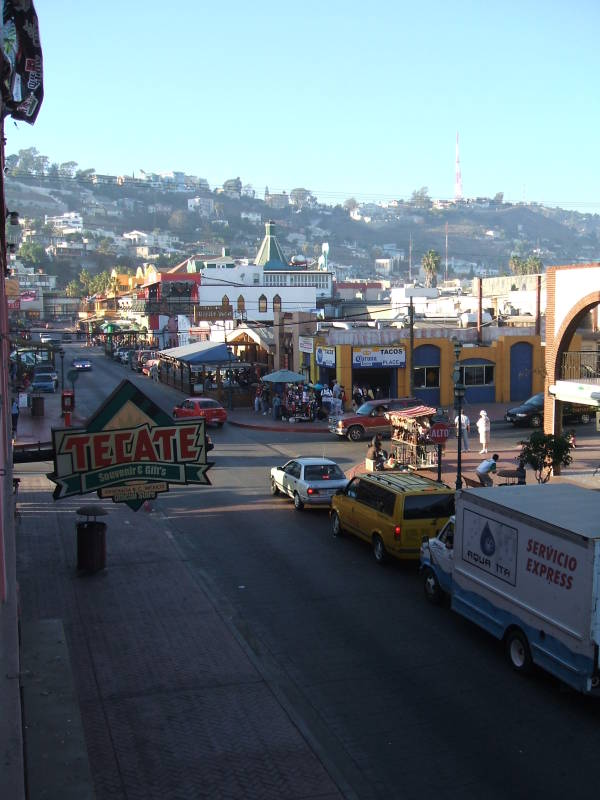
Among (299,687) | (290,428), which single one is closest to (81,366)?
(290,428)

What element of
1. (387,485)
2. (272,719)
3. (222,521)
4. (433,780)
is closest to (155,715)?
(272,719)

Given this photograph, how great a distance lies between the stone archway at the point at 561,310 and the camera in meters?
25.1

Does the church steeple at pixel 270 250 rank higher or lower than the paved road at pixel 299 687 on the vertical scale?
higher

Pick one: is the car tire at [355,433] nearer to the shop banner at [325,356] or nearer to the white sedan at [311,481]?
the shop banner at [325,356]

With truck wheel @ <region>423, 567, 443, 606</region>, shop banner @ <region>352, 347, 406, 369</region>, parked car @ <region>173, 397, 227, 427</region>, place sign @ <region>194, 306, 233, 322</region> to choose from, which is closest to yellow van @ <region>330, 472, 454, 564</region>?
truck wheel @ <region>423, 567, 443, 606</region>


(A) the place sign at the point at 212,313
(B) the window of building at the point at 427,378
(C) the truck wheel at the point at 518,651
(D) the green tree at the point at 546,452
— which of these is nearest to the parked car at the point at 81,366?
(A) the place sign at the point at 212,313

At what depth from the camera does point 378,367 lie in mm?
43438

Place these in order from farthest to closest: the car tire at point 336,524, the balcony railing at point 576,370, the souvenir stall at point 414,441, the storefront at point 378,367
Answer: the storefront at point 378,367
the souvenir stall at point 414,441
the balcony railing at point 576,370
the car tire at point 336,524

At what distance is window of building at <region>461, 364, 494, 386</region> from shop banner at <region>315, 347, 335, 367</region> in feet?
22.8

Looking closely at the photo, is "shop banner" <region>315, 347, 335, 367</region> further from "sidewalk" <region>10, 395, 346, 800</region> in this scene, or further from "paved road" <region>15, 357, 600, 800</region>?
"sidewalk" <region>10, 395, 346, 800</region>

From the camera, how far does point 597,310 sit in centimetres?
3872

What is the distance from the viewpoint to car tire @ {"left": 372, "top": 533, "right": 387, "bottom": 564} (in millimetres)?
17109

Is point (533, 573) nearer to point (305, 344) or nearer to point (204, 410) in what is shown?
point (204, 410)

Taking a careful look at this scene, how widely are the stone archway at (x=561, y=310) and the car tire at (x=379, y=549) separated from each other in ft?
37.3
